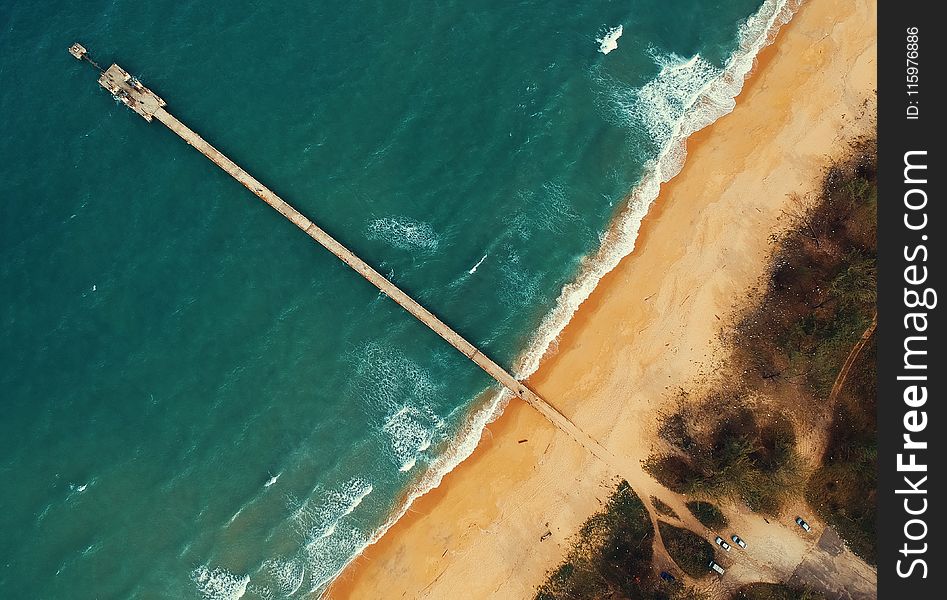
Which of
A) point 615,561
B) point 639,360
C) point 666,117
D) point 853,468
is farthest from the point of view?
point 666,117

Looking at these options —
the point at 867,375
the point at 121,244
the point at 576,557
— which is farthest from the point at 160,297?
the point at 867,375

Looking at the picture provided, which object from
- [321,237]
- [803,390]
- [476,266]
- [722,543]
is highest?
[321,237]

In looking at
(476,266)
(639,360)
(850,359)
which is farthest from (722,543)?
(476,266)

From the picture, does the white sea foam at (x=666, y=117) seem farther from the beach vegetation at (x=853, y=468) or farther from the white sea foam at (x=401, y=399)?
the beach vegetation at (x=853, y=468)

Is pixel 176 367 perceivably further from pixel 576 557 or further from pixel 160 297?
pixel 576 557

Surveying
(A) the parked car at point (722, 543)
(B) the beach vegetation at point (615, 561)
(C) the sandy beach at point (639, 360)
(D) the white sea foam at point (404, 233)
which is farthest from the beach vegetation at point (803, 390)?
(D) the white sea foam at point (404, 233)

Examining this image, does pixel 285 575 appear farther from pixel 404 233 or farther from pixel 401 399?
pixel 404 233
